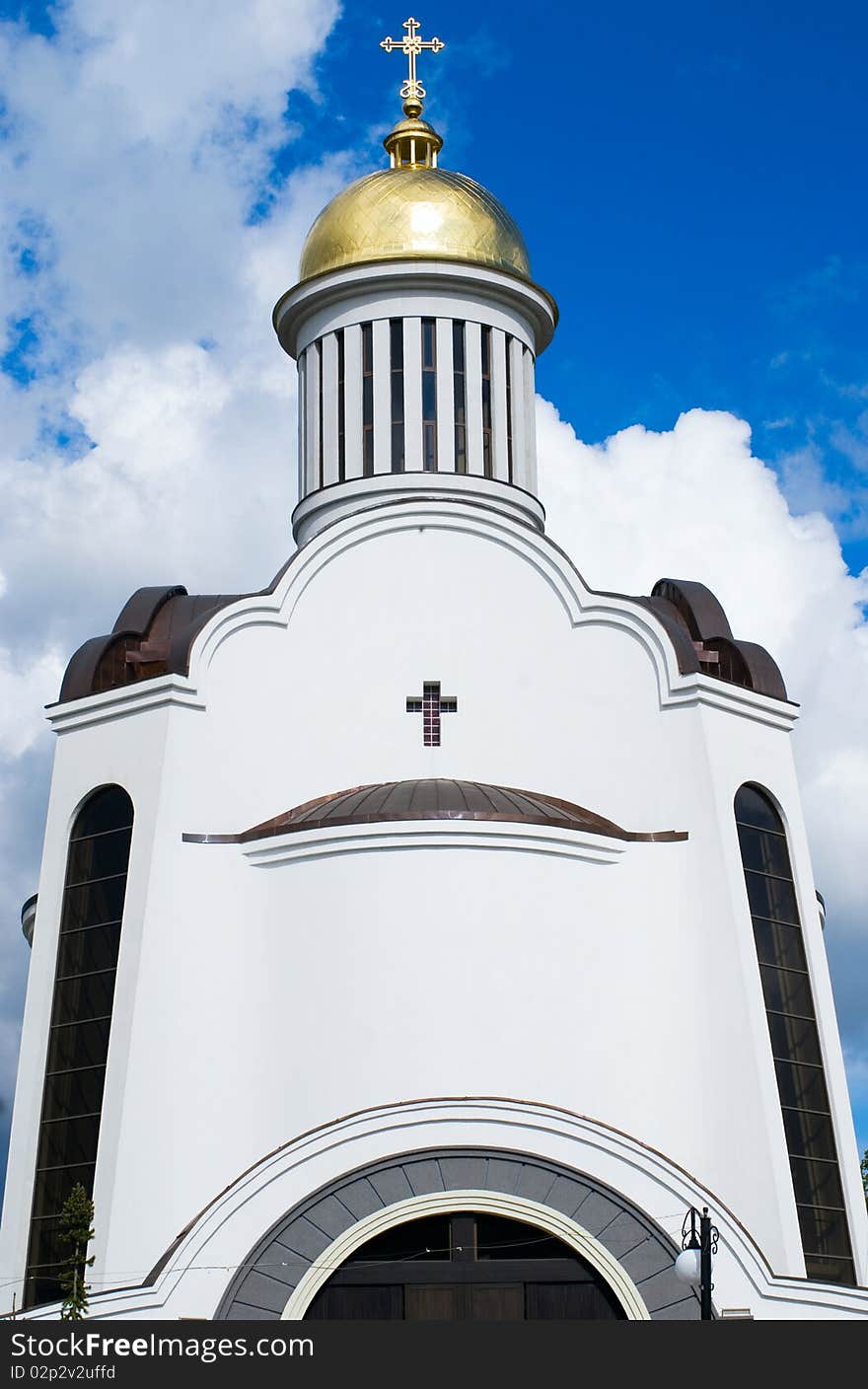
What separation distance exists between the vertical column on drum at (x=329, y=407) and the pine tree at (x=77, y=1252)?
11929 mm

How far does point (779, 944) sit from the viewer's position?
21.8 meters

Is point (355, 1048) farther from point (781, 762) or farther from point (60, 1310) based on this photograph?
point (781, 762)

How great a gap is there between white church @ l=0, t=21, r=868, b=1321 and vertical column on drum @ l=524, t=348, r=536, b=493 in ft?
13.1

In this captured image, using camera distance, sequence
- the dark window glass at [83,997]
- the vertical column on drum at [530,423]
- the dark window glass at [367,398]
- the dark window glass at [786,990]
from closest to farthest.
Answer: the dark window glass at [83,997] → the dark window glass at [786,990] → the dark window glass at [367,398] → the vertical column on drum at [530,423]

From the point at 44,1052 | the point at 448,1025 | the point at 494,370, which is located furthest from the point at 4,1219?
the point at 494,370

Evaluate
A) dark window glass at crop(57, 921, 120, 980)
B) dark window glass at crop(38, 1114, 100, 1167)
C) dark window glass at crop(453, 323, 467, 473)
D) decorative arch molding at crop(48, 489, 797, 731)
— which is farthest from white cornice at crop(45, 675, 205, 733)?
dark window glass at crop(453, 323, 467, 473)

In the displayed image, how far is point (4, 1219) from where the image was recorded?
67.4 ft

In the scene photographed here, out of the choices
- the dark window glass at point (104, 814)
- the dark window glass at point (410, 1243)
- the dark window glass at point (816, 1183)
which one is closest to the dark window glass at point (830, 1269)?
the dark window glass at point (816, 1183)

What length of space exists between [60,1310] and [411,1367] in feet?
14.9

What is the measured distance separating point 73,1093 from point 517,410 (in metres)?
12.1

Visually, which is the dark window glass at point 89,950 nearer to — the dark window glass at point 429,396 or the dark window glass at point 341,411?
the dark window glass at point 341,411

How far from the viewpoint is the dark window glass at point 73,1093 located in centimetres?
2036

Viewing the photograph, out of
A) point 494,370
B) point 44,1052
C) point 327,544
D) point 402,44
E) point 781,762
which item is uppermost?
point 402,44

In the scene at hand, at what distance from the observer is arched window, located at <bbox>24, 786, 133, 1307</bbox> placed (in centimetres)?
2019
